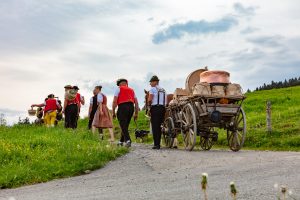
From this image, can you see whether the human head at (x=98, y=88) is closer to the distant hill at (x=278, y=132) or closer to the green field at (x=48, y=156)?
the green field at (x=48, y=156)

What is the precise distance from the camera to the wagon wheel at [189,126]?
16.3m

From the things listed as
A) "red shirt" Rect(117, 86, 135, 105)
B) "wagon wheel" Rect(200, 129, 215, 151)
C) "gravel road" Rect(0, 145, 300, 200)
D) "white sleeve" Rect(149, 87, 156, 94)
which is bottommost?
"gravel road" Rect(0, 145, 300, 200)

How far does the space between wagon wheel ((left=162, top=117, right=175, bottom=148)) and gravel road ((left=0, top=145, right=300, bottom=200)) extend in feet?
15.7

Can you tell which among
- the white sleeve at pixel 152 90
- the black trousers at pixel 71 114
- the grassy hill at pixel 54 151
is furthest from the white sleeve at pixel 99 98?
the white sleeve at pixel 152 90

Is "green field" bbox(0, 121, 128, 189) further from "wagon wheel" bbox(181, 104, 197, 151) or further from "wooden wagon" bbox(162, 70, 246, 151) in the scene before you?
"wooden wagon" bbox(162, 70, 246, 151)

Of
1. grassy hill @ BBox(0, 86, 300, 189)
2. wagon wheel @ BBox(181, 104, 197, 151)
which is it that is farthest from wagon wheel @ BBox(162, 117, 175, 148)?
grassy hill @ BBox(0, 86, 300, 189)

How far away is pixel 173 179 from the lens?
10516 millimetres

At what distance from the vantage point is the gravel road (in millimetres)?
8805

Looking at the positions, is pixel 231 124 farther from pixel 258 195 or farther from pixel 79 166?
pixel 258 195

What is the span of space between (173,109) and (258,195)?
1119 centimetres

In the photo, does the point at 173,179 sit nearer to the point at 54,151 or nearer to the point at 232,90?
the point at 54,151

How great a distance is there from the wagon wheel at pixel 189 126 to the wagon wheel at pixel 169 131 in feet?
3.92

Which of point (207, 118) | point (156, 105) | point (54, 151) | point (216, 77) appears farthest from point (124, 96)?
point (54, 151)

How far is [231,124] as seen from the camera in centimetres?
1720
